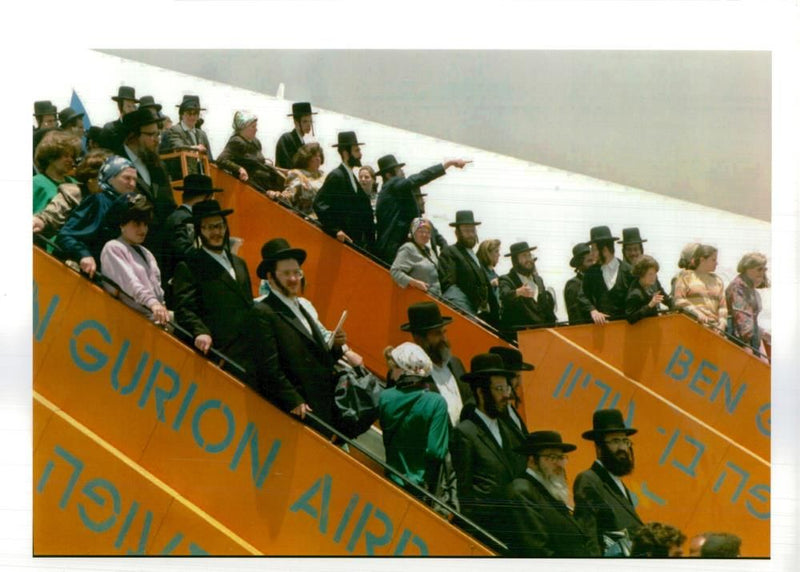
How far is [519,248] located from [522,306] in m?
0.36

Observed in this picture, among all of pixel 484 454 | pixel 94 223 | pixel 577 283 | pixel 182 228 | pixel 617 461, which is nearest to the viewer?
pixel 94 223

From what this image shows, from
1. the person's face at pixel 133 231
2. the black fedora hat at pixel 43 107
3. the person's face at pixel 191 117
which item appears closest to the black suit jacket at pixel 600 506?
the person's face at pixel 133 231

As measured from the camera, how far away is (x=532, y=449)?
1070 cm

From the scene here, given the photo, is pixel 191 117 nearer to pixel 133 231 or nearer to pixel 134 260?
pixel 133 231

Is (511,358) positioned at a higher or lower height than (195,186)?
lower

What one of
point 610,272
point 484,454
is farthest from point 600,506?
point 610,272

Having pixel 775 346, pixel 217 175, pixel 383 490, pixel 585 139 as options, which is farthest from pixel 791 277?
pixel 217 175

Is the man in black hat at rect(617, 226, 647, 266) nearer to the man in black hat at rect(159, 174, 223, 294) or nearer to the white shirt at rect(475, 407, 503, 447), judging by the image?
the white shirt at rect(475, 407, 503, 447)

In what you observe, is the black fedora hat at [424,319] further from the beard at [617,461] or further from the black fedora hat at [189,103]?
the black fedora hat at [189,103]

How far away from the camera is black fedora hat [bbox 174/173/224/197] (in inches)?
416

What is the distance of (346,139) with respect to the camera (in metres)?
10.7
